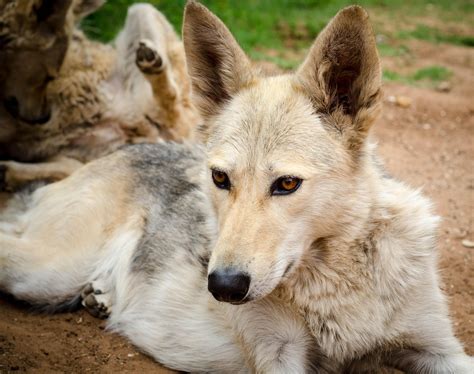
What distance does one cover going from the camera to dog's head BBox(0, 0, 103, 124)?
6445 millimetres

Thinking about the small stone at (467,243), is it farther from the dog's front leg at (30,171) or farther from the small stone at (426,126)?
the dog's front leg at (30,171)

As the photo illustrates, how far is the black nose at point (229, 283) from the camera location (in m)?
2.95

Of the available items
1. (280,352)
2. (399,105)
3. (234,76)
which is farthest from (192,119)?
(280,352)

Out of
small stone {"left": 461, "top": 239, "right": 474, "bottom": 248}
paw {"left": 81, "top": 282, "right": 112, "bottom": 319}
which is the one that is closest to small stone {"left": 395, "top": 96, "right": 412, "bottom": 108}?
small stone {"left": 461, "top": 239, "right": 474, "bottom": 248}

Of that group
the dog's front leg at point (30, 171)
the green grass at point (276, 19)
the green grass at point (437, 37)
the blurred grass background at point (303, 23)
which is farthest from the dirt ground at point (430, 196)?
the dog's front leg at point (30, 171)

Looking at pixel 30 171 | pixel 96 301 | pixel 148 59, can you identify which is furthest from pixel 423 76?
pixel 96 301

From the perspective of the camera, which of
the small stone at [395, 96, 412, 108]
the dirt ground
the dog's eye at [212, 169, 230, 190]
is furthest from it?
the small stone at [395, 96, 412, 108]

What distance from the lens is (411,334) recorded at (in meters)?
3.53

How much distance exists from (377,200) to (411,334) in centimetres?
71

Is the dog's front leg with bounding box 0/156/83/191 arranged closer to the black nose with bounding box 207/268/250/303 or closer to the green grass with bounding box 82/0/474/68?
the green grass with bounding box 82/0/474/68

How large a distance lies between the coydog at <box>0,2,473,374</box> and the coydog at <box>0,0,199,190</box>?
273 cm

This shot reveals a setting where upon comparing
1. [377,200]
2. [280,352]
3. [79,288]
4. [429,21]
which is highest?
[377,200]

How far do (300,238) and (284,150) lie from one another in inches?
16.8

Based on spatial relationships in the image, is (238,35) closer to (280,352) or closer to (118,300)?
(118,300)
